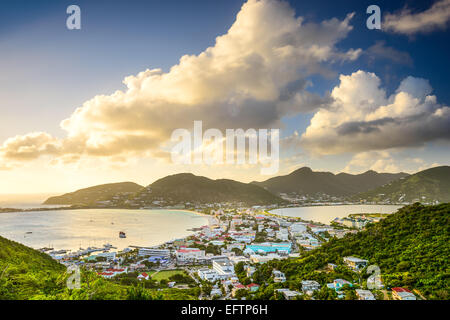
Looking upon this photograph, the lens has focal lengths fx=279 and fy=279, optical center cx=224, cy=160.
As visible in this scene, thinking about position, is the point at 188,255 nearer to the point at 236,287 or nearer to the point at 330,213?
the point at 236,287

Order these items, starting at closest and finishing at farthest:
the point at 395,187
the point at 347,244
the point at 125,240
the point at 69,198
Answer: the point at 347,244 < the point at 125,240 < the point at 395,187 < the point at 69,198

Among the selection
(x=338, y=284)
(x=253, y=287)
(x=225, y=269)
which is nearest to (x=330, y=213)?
(x=225, y=269)

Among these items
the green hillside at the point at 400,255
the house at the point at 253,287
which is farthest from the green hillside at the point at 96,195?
the green hillside at the point at 400,255

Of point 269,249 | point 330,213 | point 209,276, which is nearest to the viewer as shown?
point 209,276

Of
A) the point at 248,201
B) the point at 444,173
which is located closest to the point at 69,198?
the point at 248,201

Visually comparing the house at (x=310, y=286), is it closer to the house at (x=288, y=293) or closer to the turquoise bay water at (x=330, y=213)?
the house at (x=288, y=293)

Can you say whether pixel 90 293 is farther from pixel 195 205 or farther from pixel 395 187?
pixel 395 187

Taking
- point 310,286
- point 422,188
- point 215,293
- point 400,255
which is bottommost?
point 215,293
